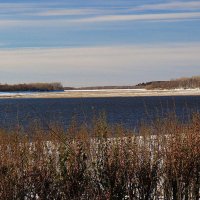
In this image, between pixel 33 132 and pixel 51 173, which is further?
pixel 33 132

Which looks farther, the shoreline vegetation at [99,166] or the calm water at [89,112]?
the calm water at [89,112]

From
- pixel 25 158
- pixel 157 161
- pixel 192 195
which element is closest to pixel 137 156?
pixel 157 161

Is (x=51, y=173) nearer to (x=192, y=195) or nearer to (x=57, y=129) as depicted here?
(x=57, y=129)

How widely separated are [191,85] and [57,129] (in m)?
157

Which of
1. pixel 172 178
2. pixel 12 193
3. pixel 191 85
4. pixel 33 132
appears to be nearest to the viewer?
pixel 12 193

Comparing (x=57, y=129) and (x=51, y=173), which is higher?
(x=57, y=129)

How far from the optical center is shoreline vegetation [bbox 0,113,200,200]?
332 inches

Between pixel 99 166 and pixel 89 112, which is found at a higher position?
pixel 99 166

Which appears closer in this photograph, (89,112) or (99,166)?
(99,166)

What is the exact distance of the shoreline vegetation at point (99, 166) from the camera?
8.45 metres

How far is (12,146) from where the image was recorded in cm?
884

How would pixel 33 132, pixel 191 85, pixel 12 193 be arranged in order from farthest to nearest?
pixel 191 85 → pixel 33 132 → pixel 12 193

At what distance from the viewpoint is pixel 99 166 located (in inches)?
347

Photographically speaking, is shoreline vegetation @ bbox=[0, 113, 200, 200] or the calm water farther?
the calm water
